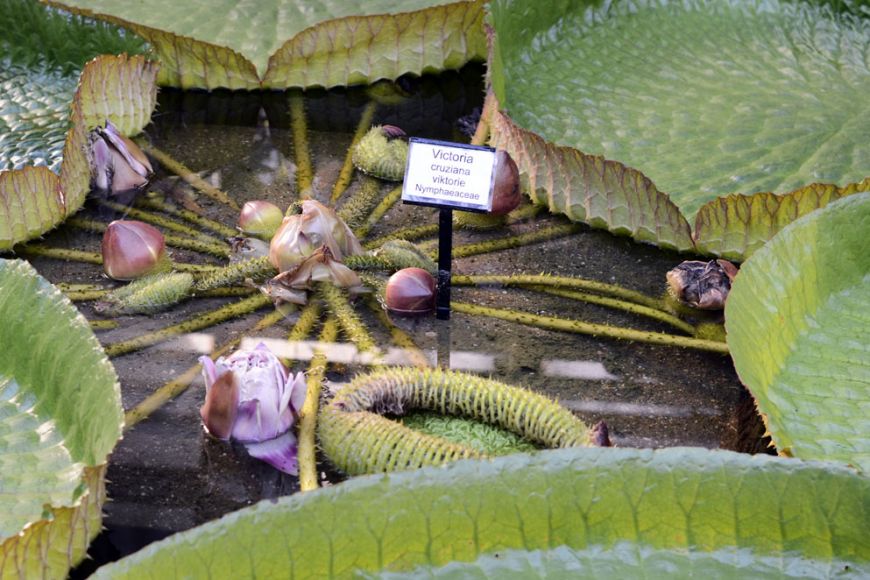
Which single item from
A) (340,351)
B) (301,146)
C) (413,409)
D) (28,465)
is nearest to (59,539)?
(28,465)

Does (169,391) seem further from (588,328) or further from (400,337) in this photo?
(588,328)

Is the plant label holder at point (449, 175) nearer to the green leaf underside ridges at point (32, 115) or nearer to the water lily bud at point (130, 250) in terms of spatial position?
the water lily bud at point (130, 250)

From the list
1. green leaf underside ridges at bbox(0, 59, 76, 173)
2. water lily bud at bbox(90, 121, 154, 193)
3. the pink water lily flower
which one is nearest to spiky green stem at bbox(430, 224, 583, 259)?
the pink water lily flower

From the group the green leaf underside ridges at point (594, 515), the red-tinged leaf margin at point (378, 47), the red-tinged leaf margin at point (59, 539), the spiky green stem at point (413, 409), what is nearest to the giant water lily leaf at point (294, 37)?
the red-tinged leaf margin at point (378, 47)

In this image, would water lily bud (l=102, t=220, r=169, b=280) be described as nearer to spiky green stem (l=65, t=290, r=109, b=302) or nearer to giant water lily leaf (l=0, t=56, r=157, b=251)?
spiky green stem (l=65, t=290, r=109, b=302)

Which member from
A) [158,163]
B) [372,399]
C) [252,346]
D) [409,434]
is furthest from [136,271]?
[409,434]

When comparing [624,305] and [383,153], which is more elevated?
[383,153]
